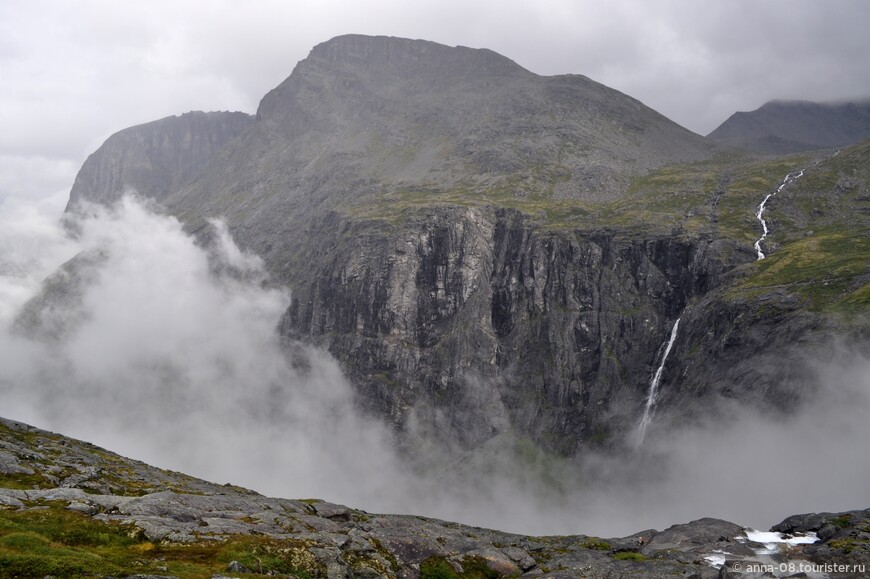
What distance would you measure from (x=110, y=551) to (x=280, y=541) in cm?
1574

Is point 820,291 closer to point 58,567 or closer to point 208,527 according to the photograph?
point 208,527

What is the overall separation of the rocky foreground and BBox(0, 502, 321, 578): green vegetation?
118 millimetres

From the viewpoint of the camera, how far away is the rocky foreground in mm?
44531

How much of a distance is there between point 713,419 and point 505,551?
146290 millimetres

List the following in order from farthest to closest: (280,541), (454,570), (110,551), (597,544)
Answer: (597,544), (454,570), (280,541), (110,551)

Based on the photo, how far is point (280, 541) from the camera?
184 ft

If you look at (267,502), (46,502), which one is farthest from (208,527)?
(267,502)

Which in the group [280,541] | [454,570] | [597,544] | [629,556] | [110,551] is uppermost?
[280,541]

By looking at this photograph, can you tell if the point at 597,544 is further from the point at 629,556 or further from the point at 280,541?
the point at 280,541

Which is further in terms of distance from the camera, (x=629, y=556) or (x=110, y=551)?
(x=629, y=556)

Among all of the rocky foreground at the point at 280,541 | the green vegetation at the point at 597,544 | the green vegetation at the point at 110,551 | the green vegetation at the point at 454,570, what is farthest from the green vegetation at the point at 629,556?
the green vegetation at the point at 110,551

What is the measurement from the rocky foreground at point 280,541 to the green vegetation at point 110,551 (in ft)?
0.39

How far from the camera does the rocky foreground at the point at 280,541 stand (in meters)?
44.5

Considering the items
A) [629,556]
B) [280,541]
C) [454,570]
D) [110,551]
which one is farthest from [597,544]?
[110,551]
